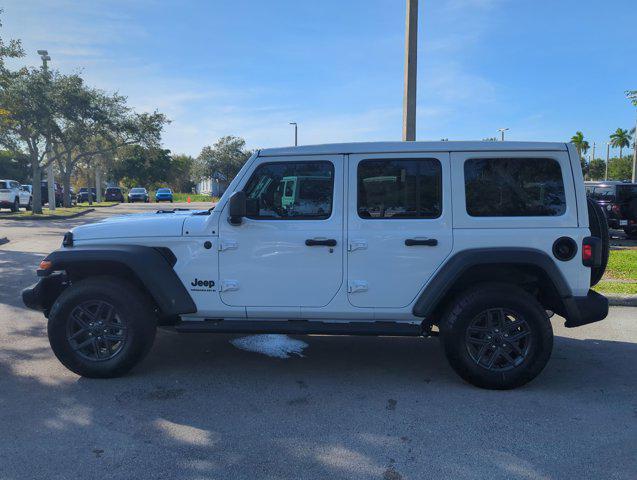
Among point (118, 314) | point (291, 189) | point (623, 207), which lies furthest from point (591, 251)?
point (623, 207)

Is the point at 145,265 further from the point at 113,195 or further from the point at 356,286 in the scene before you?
the point at 113,195

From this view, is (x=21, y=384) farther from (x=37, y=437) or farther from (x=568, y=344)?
(x=568, y=344)

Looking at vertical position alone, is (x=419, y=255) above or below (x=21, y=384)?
above

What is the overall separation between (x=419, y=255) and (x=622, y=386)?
6.71 ft

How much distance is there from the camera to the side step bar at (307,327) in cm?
433

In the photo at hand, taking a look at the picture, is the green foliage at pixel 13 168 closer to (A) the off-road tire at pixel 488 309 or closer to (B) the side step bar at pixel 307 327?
(B) the side step bar at pixel 307 327

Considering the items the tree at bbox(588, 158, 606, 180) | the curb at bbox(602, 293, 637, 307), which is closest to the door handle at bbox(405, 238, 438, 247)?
the curb at bbox(602, 293, 637, 307)

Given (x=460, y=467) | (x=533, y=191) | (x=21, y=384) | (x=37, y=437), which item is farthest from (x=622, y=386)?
(x=21, y=384)

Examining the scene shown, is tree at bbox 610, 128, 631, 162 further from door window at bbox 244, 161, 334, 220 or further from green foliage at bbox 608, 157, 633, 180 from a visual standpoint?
door window at bbox 244, 161, 334, 220

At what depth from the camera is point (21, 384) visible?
14.5 feet

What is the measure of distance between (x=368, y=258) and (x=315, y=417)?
1310 millimetres

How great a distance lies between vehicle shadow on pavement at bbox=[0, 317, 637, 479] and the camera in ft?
10.4

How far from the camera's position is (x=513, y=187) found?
438cm

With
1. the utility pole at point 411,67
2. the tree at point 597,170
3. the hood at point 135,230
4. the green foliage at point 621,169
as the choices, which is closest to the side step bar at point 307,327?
the hood at point 135,230
